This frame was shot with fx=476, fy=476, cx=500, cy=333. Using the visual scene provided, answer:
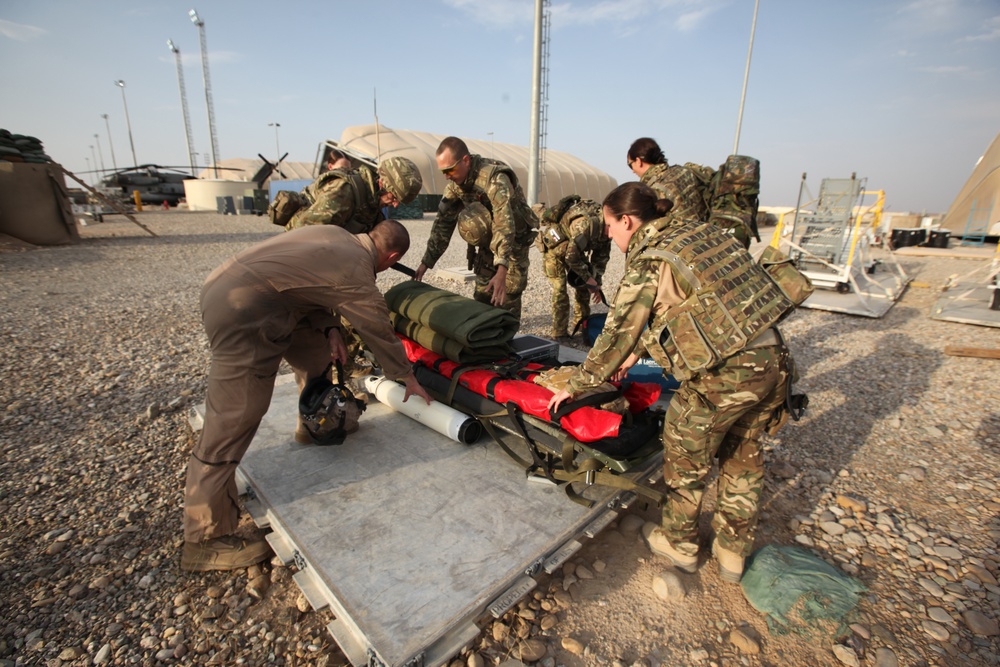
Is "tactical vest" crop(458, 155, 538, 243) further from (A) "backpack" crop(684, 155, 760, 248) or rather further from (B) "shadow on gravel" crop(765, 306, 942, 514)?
(B) "shadow on gravel" crop(765, 306, 942, 514)

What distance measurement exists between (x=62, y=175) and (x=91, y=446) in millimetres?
12191

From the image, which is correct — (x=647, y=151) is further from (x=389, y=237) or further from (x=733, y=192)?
(x=389, y=237)

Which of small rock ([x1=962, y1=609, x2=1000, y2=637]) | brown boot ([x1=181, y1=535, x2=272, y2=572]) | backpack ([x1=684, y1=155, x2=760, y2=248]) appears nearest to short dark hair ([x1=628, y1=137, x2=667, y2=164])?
backpack ([x1=684, y1=155, x2=760, y2=248])

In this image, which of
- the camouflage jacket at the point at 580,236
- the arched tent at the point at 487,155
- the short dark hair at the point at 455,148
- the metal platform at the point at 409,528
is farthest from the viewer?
the arched tent at the point at 487,155

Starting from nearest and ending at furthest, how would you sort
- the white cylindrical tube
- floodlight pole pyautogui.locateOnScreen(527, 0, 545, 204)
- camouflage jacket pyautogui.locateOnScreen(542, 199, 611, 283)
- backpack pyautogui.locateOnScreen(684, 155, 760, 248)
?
1. the white cylindrical tube
2. backpack pyautogui.locateOnScreen(684, 155, 760, 248)
3. camouflage jacket pyautogui.locateOnScreen(542, 199, 611, 283)
4. floodlight pole pyautogui.locateOnScreen(527, 0, 545, 204)

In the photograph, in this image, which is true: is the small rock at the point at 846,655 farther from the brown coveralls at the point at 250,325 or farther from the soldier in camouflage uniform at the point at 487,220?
the soldier in camouflage uniform at the point at 487,220

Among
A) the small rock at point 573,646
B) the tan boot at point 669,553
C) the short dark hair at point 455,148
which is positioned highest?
the short dark hair at point 455,148

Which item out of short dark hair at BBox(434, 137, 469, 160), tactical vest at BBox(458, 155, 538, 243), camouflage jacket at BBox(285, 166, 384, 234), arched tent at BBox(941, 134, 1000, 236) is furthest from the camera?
arched tent at BBox(941, 134, 1000, 236)

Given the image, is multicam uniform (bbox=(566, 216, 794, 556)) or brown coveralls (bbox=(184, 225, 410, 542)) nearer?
multicam uniform (bbox=(566, 216, 794, 556))

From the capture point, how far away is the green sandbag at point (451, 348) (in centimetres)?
321

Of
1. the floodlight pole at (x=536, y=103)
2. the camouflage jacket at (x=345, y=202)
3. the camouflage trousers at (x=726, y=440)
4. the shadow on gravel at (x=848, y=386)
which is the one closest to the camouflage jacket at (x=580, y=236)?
the camouflage jacket at (x=345, y=202)

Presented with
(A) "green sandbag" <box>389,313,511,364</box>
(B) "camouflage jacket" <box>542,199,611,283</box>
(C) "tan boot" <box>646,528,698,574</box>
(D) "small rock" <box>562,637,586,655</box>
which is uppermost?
(B) "camouflage jacket" <box>542,199,611,283</box>

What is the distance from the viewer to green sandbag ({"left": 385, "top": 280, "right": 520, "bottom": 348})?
124 inches

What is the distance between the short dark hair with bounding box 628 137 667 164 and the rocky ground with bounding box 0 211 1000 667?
8.77ft
